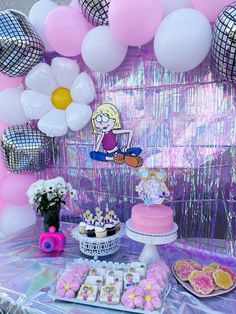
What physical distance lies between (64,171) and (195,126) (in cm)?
78

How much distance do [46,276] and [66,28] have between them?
1.06 meters

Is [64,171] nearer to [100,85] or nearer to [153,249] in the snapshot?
[100,85]

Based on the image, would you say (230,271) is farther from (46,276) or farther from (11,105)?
(11,105)

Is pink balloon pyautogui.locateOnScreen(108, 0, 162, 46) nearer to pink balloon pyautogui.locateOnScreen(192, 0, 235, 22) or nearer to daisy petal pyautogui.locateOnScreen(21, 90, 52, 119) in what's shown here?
pink balloon pyautogui.locateOnScreen(192, 0, 235, 22)

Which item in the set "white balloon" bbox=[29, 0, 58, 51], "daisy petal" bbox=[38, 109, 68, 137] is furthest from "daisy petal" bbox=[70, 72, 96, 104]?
"white balloon" bbox=[29, 0, 58, 51]

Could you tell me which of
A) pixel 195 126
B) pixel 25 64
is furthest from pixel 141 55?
pixel 25 64

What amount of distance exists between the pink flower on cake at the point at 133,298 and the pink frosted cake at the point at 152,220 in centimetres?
23

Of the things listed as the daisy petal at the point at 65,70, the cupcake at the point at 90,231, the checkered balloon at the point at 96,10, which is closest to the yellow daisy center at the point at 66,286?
the cupcake at the point at 90,231

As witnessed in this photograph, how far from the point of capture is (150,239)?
1.26m

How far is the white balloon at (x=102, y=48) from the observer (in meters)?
1.38

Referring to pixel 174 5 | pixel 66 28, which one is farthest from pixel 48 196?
pixel 174 5

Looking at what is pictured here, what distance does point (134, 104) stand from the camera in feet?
5.23

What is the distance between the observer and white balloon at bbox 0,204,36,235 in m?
1.83

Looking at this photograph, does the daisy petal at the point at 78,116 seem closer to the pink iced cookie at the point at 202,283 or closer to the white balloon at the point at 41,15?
the white balloon at the point at 41,15
